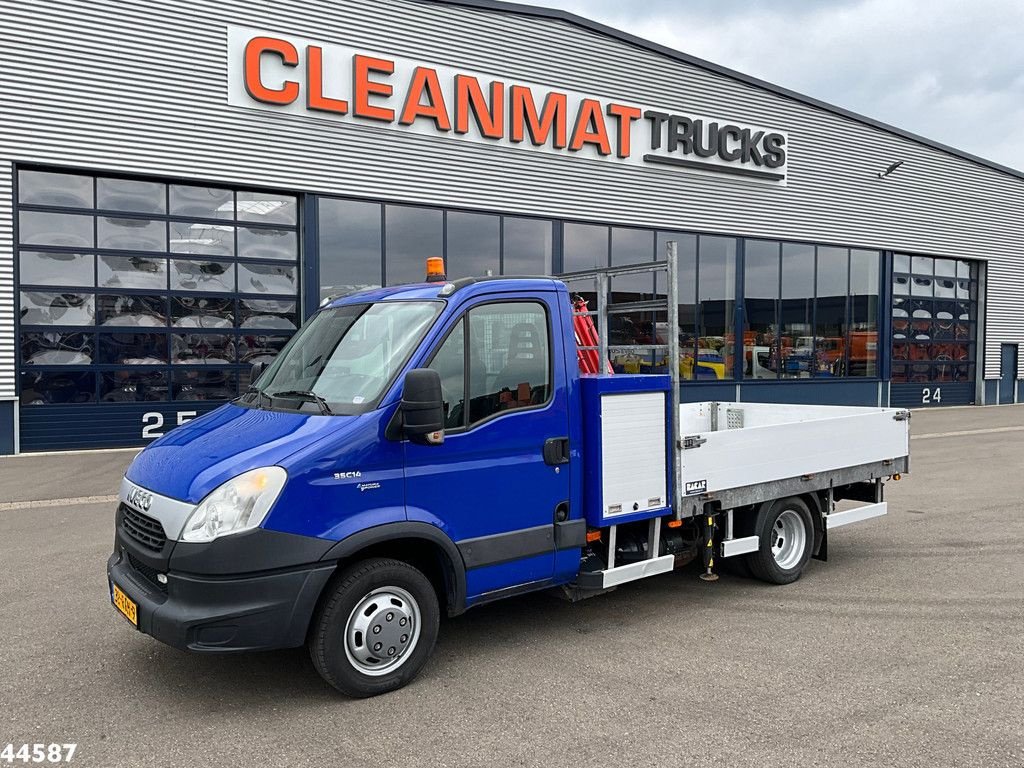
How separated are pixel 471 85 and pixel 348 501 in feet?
45.2

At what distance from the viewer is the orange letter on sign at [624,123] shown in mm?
17969

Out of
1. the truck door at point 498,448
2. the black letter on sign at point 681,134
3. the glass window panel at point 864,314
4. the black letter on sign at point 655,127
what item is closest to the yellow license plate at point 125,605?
the truck door at point 498,448

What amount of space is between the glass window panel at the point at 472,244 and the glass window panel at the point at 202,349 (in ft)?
14.9

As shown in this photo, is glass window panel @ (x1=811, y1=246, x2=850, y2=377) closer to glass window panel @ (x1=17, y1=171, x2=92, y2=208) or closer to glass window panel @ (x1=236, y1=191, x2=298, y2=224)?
glass window panel @ (x1=236, y1=191, x2=298, y2=224)

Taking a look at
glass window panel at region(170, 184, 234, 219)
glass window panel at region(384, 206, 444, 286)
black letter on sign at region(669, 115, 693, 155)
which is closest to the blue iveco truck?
glass window panel at region(170, 184, 234, 219)

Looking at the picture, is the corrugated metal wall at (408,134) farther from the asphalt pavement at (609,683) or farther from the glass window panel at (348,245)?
the asphalt pavement at (609,683)

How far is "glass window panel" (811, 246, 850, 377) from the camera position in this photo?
21656mm

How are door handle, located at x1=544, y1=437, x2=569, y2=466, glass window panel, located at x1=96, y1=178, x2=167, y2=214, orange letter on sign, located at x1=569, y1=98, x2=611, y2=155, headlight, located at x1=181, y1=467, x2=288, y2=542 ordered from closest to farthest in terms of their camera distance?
headlight, located at x1=181, y1=467, x2=288, y2=542 < door handle, located at x1=544, y1=437, x2=569, y2=466 < glass window panel, located at x1=96, y1=178, x2=167, y2=214 < orange letter on sign, located at x1=569, y1=98, x2=611, y2=155

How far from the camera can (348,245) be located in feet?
49.4

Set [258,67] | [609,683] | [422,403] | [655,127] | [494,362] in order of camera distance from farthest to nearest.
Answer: [655,127] < [258,67] < [494,362] < [609,683] < [422,403]

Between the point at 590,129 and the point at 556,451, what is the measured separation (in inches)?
569

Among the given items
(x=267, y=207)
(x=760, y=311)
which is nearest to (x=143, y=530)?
(x=267, y=207)

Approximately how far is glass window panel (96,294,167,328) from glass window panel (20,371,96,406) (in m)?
1.00

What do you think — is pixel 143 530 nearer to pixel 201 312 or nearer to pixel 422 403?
pixel 422 403
